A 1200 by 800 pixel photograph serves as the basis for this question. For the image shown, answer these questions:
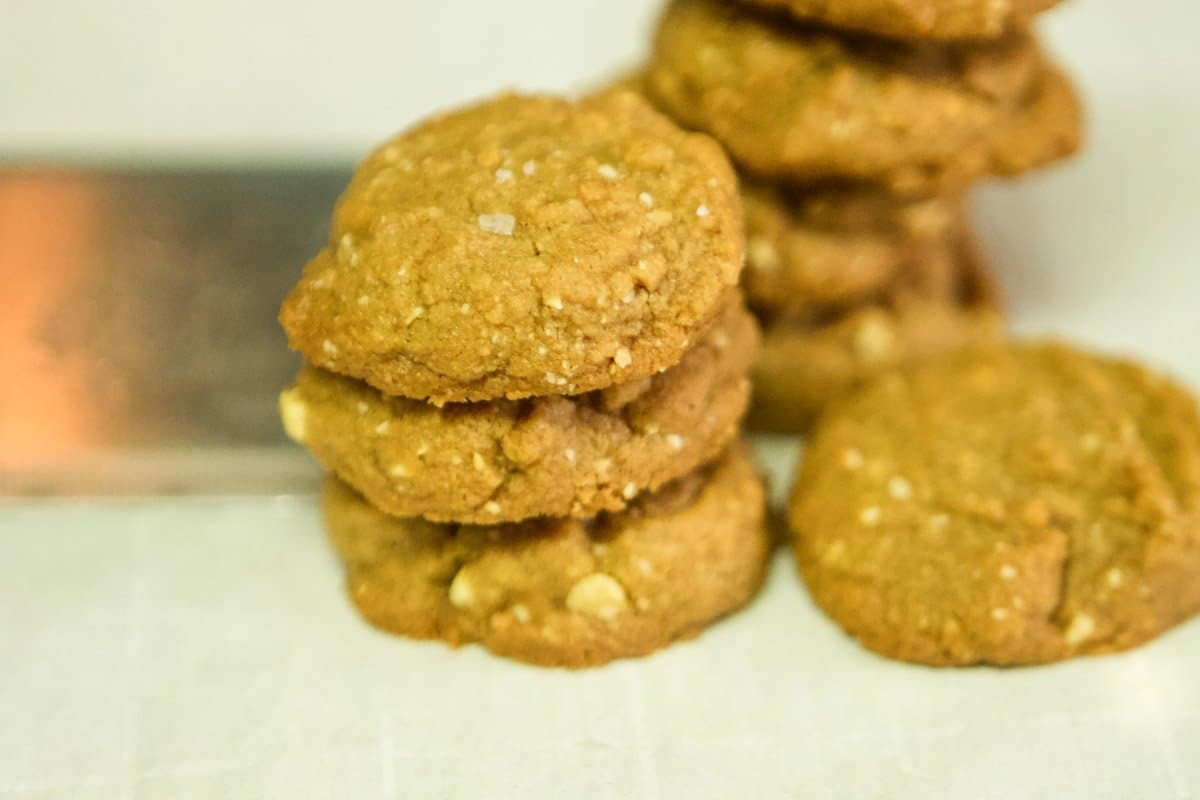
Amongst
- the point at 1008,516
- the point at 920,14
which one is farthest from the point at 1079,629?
the point at 920,14

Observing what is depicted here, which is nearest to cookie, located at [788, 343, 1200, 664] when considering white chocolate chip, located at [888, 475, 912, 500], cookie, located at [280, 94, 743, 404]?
white chocolate chip, located at [888, 475, 912, 500]

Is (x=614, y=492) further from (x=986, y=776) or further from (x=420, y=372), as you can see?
(x=986, y=776)

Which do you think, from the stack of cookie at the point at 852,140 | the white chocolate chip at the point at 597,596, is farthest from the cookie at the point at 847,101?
the white chocolate chip at the point at 597,596

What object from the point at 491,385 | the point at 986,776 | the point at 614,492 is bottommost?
the point at 986,776

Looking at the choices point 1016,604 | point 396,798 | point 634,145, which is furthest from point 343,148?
point 1016,604

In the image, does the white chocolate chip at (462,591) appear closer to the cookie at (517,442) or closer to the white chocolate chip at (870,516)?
the cookie at (517,442)

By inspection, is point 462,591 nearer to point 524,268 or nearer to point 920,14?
point 524,268
